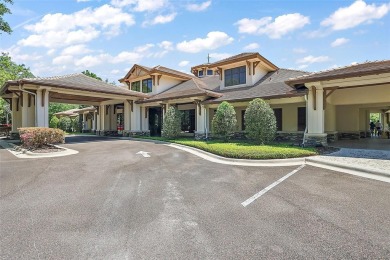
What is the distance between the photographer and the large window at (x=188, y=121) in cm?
2509

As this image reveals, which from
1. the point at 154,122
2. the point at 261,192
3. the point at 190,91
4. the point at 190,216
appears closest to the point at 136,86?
the point at 154,122

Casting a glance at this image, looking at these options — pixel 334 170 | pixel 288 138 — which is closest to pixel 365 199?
pixel 334 170

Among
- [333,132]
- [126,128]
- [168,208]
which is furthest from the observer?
[126,128]

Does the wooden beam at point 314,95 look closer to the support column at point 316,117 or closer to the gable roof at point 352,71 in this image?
the support column at point 316,117

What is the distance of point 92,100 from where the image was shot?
Result: 2941 centimetres

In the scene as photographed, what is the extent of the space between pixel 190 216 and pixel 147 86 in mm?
24421

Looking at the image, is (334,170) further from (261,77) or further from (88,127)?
(88,127)

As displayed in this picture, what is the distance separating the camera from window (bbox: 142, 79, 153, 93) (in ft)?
89.5

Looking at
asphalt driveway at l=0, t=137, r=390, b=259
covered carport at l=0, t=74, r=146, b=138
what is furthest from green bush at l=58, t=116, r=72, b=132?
asphalt driveway at l=0, t=137, r=390, b=259

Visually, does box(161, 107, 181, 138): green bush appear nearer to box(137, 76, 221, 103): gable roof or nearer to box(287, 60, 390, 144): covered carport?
box(137, 76, 221, 103): gable roof

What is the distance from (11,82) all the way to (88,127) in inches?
945

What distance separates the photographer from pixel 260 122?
47.5 feet

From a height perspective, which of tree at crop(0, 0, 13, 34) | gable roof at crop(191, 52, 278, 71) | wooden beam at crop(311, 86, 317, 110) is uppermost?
tree at crop(0, 0, 13, 34)

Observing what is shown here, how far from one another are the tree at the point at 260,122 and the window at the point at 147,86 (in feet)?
50.2
